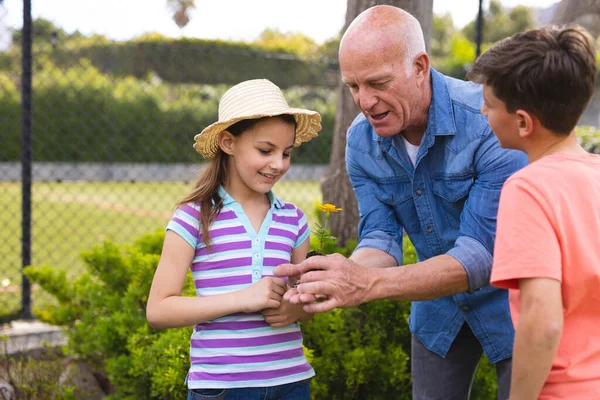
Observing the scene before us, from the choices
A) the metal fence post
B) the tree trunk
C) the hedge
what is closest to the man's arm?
the tree trunk

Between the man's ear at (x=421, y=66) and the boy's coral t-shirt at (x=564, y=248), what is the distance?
2.96ft

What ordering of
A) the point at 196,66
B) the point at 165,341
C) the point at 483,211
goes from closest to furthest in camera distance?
the point at 483,211 < the point at 165,341 < the point at 196,66

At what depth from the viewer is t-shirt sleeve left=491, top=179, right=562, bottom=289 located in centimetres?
151

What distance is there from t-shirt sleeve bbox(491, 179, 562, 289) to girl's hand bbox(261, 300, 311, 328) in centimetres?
84

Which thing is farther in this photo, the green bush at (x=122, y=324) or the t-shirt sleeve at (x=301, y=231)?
the green bush at (x=122, y=324)

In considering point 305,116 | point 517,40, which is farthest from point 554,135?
point 305,116

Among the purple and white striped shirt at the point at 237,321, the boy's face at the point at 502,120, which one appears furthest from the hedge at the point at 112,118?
the boy's face at the point at 502,120

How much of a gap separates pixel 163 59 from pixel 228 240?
54.8ft

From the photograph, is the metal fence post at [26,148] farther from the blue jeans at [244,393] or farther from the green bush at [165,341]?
the blue jeans at [244,393]

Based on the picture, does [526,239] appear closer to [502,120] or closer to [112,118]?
[502,120]

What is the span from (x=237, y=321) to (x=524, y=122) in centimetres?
110

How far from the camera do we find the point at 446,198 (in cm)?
255

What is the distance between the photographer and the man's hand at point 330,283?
6.93 feet

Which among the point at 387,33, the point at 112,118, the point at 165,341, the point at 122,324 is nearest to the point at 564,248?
the point at 387,33
